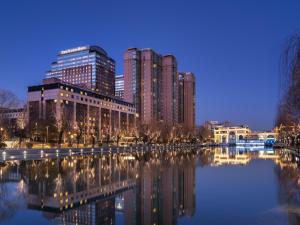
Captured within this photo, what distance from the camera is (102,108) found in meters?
138

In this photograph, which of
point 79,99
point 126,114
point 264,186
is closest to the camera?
point 264,186

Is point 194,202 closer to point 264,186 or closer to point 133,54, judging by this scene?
point 264,186

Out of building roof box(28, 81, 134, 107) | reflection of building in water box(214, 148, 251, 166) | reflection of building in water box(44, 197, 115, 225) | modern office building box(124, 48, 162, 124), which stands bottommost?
reflection of building in water box(214, 148, 251, 166)

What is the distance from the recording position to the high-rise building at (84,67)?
181 meters

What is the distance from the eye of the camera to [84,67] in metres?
181

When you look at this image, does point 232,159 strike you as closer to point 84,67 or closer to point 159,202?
point 159,202

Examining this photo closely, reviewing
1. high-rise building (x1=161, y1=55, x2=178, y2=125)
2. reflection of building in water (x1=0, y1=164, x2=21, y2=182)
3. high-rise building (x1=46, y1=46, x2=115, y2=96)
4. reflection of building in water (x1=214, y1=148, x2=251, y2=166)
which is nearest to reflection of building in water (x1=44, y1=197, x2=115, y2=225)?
reflection of building in water (x1=0, y1=164, x2=21, y2=182)

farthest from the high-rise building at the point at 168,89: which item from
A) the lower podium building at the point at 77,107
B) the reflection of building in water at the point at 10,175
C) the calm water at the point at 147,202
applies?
the calm water at the point at 147,202

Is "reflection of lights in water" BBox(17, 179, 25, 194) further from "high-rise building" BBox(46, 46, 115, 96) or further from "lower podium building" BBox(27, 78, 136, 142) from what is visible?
"high-rise building" BBox(46, 46, 115, 96)

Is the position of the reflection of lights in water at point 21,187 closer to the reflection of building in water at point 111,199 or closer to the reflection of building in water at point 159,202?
the reflection of building in water at point 111,199

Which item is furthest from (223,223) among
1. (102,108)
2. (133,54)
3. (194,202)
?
(133,54)

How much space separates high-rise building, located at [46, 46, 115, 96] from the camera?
181 metres

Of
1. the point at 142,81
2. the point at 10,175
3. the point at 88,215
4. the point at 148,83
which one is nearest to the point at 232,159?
the point at 10,175

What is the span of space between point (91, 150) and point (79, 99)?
6799cm
